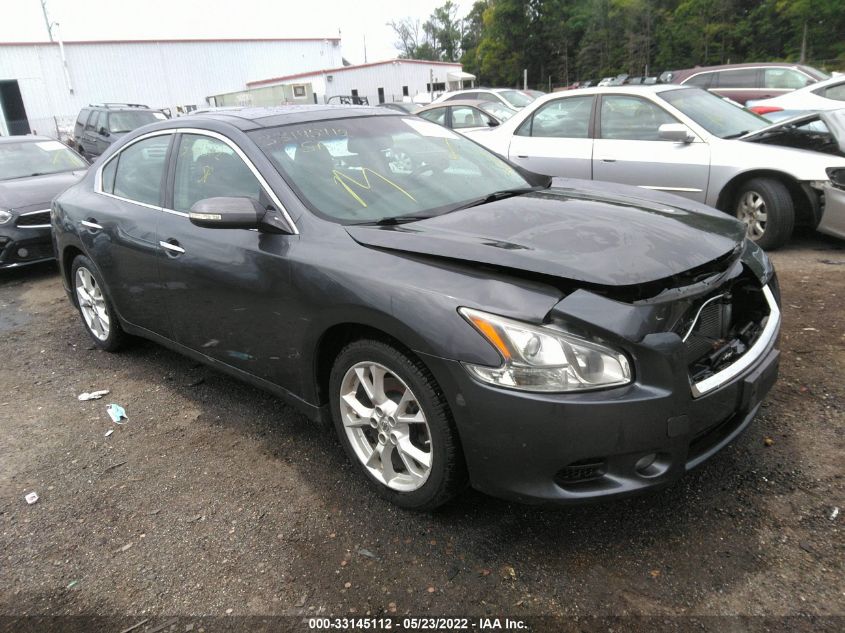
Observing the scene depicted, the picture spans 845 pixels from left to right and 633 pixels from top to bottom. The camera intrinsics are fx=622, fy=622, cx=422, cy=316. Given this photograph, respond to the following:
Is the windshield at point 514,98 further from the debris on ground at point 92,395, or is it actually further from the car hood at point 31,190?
the debris on ground at point 92,395

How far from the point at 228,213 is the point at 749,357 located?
2.26 m

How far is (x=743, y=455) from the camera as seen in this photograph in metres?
2.82

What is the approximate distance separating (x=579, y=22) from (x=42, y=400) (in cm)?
7408

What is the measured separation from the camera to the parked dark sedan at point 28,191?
268 inches

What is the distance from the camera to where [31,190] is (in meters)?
7.23

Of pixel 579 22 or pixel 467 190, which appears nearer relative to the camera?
pixel 467 190

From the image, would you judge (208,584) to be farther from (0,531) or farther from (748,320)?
(748,320)

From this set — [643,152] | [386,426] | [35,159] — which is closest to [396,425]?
[386,426]

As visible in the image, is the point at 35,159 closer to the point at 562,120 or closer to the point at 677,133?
the point at 562,120

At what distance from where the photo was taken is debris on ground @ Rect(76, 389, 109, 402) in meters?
4.04

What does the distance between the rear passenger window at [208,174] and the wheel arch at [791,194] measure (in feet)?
15.4

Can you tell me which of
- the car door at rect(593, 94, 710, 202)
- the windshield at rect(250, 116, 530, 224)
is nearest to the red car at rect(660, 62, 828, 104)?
the car door at rect(593, 94, 710, 202)

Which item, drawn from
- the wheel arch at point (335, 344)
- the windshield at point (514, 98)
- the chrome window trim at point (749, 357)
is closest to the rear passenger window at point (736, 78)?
the windshield at point (514, 98)

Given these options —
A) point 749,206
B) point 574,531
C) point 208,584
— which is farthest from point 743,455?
point 749,206
